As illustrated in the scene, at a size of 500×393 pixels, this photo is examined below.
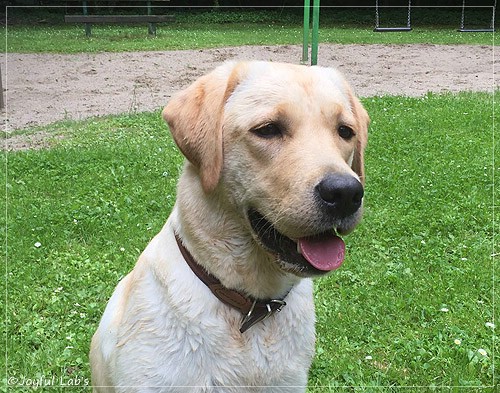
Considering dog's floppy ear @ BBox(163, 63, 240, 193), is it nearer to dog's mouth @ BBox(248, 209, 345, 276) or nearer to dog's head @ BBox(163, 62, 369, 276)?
dog's head @ BBox(163, 62, 369, 276)

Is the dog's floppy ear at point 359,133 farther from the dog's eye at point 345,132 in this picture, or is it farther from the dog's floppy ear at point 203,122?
the dog's floppy ear at point 203,122

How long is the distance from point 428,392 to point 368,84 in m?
10.5

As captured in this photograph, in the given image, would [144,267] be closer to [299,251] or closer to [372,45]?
[299,251]

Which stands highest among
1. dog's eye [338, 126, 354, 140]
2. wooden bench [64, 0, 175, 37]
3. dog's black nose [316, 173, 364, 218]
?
dog's eye [338, 126, 354, 140]

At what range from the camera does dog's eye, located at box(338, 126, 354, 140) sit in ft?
8.91

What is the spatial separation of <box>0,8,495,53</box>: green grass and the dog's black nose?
56.0ft

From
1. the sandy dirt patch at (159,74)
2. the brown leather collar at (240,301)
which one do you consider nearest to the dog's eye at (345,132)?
the brown leather collar at (240,301)

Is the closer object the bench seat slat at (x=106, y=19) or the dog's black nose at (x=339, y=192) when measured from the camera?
the dog's black nose at (x=339, y=192)

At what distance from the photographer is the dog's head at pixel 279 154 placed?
2332 mm

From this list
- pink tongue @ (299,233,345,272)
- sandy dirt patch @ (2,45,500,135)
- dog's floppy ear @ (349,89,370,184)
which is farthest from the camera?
sandy dirt patch @ (2,45,500,135)

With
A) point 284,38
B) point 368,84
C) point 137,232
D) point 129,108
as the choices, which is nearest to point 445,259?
point 137,232

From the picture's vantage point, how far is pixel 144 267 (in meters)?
2.78

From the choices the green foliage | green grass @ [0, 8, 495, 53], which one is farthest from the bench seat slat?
the green foliage

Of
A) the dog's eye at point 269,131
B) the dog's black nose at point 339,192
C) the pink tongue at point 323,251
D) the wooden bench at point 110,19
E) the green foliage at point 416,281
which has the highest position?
the dog's eye at point 269,131
